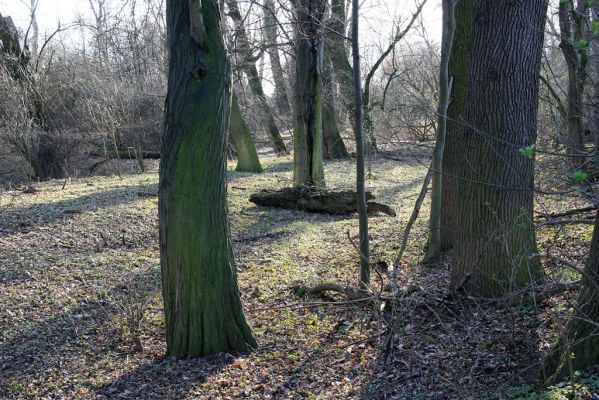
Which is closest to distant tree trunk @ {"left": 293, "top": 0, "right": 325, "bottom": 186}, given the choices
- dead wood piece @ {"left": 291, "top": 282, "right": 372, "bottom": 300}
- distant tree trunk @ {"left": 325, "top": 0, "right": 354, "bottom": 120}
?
dead wood piece @ {"left": 291, "top": 282, "right": 372, "bottom": 300}

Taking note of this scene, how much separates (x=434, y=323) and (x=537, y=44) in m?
3.04

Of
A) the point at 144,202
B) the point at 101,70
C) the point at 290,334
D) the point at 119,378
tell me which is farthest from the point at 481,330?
the point at 101,70

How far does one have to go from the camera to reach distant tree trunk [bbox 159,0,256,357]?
222 inches

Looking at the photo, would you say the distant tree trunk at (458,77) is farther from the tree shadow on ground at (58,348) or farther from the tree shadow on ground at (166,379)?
the tree shadow on ground at (58,348)

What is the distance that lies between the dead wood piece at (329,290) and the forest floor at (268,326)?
111mm

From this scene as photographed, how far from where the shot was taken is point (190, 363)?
593cm

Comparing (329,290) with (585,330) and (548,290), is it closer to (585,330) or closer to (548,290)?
(548,290)

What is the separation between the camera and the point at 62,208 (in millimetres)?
11258

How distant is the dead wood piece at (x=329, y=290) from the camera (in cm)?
659

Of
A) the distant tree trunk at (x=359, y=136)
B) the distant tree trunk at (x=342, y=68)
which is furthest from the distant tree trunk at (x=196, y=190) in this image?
the distant tree trunk at (x=342, y=68)

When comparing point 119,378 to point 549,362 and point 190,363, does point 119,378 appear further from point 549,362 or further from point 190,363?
point 549,362

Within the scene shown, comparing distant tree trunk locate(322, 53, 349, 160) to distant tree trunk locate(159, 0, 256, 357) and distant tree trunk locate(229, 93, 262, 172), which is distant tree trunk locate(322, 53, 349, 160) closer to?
distant tree trunk locate(229, 93, 262, 172)

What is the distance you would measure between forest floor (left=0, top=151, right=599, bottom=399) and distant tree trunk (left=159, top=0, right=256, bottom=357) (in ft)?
1.22

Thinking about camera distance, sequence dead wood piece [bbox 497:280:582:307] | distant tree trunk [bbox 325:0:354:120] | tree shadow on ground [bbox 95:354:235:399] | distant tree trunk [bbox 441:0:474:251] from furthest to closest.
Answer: distant tree trunk [bbox 325:0:354:120], distant tree trunk [bbox 441:0:474:251], tree shadow on ground [bbox 95:354:235:399], dead wood piece [bbox 497:280:582:307]
